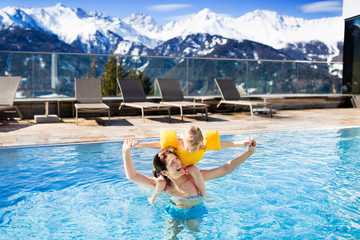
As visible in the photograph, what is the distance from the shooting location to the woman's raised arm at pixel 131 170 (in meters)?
2.84

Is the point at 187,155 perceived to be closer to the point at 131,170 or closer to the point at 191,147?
the point at 191,147

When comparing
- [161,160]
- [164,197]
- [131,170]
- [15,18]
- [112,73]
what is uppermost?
[15,18]

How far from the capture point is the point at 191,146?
3.00 m

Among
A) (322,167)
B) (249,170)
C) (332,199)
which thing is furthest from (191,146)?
(322,167)

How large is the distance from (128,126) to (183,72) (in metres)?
3.85

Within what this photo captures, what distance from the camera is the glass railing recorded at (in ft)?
31.0

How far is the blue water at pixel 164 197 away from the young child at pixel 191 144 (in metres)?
0.52

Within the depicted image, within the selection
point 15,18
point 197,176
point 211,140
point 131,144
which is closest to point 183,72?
point 197,176

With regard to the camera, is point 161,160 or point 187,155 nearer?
point 161,160

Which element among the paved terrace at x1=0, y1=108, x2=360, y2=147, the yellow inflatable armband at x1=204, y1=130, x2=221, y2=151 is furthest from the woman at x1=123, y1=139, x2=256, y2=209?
the paved terrace at x1=0, y1=108, x2=360, y2=147

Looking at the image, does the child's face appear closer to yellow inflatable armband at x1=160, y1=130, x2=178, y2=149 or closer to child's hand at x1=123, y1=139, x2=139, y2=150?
yellow inflatable armband at x1=160, y1=130, x2=178, y2=149

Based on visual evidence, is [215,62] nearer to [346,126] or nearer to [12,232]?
[346,126]

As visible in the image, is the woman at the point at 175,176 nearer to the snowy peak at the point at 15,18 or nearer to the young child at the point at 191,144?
the young child at the point at 191,144

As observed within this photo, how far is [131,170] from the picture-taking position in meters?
3.22
